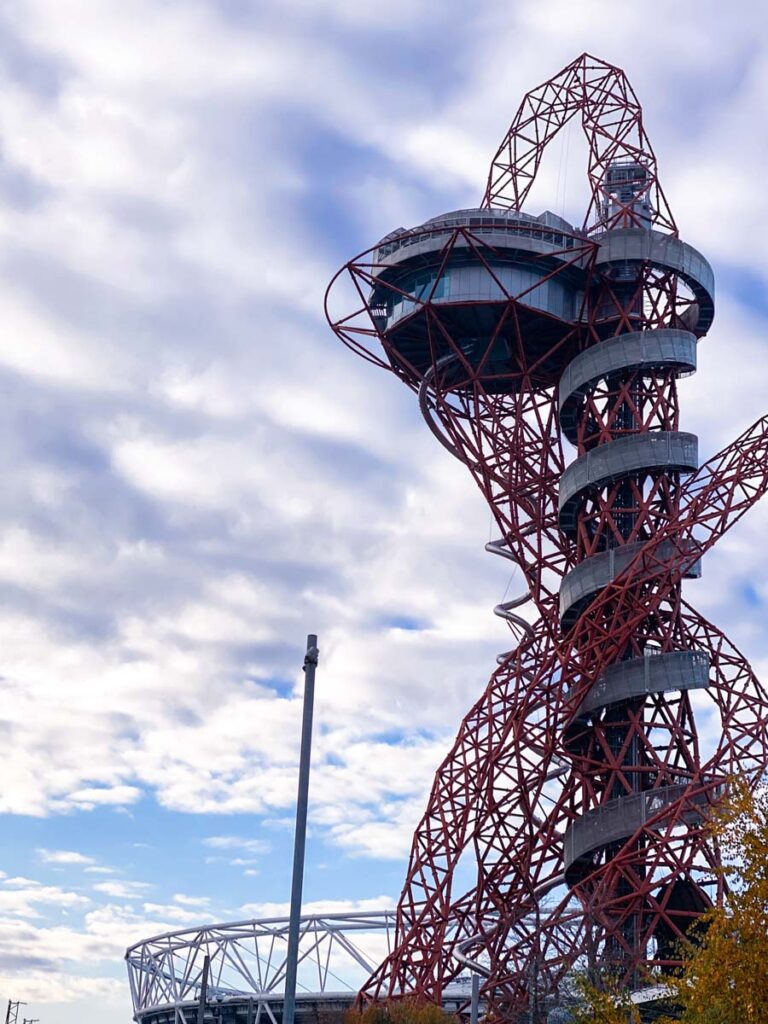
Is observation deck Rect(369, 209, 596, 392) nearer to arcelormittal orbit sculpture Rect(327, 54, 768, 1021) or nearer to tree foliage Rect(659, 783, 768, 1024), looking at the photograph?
arcelormittal orbit sculpture Rect(327, 54, 768, 1021)

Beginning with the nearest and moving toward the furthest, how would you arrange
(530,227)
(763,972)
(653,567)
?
(763,972) < (653,567) < (530,227)

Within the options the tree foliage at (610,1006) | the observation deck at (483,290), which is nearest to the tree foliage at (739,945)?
the tree foliage at (610,1006)

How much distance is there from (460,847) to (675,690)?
37.1 feet

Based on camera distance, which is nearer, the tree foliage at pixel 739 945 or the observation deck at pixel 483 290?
the tree foliage at pixel 739 945

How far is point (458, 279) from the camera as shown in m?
68.6

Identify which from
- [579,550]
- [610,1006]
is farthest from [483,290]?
[610,1006]

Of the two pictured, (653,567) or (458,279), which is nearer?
(653,567)

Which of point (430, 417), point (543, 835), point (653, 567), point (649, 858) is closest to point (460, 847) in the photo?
point (543, 835)

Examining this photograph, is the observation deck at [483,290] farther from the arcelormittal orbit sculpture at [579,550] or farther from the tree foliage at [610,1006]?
the tree foliage at [610,1006]

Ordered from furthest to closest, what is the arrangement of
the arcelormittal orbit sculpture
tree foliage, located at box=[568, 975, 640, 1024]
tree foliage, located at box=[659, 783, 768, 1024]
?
the arcelormittal orbit sculpture → tree foliage, located at box=[568, 975, 640, 1024] → tree foliage, located at box=[659, 783, 768, 1024]

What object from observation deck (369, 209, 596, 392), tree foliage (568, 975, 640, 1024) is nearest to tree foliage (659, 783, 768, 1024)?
tree foliage (568, 975, 640, 1024)

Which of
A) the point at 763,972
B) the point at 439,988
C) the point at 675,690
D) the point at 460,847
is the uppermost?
the point at 675,690

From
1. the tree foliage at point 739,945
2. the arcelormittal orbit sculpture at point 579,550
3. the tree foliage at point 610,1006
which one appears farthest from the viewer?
the arcelormittal orbit sculpture at point 579,550

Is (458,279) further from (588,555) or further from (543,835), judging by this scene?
(543,835)
